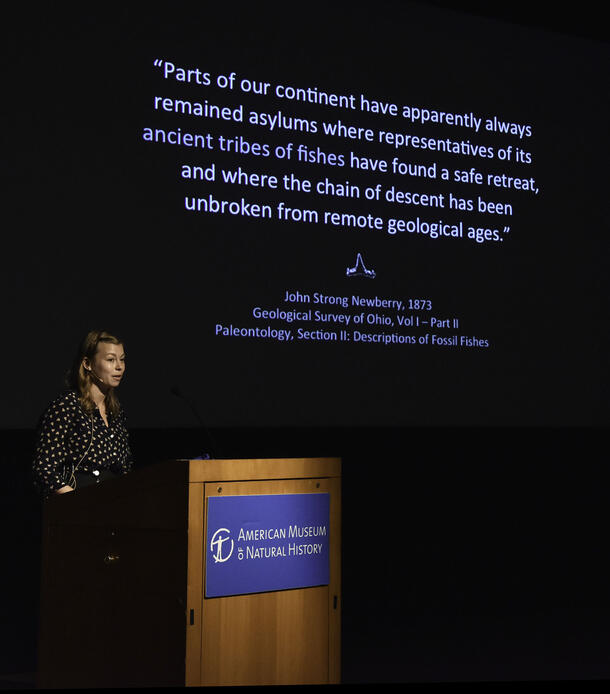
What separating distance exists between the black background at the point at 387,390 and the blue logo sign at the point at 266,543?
1.51 metres

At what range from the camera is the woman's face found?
322 cm

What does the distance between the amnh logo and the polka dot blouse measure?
73 cm

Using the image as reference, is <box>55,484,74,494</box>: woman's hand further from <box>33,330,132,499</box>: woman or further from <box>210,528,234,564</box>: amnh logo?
<box>210,528,234,564</box>: amnh logo

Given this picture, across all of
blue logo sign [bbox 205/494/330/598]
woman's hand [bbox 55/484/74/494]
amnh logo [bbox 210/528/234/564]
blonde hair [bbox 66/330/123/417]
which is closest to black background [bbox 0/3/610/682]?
blonde hair [bbox 66/330/123/417]

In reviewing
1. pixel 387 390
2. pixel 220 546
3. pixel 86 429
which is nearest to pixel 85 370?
pixel 86 429

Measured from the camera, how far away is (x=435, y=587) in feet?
17.9

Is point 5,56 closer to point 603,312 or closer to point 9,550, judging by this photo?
point 9,550

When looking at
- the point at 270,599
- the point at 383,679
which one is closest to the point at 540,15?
the point at 383,679

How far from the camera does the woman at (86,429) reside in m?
3.08

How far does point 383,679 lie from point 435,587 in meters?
1.55

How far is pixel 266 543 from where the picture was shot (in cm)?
261

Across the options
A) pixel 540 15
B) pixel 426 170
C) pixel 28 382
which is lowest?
pixel 28 382

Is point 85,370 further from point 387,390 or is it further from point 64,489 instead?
point 387,390

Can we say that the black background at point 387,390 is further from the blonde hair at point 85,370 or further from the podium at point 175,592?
the podium at point 175,592
